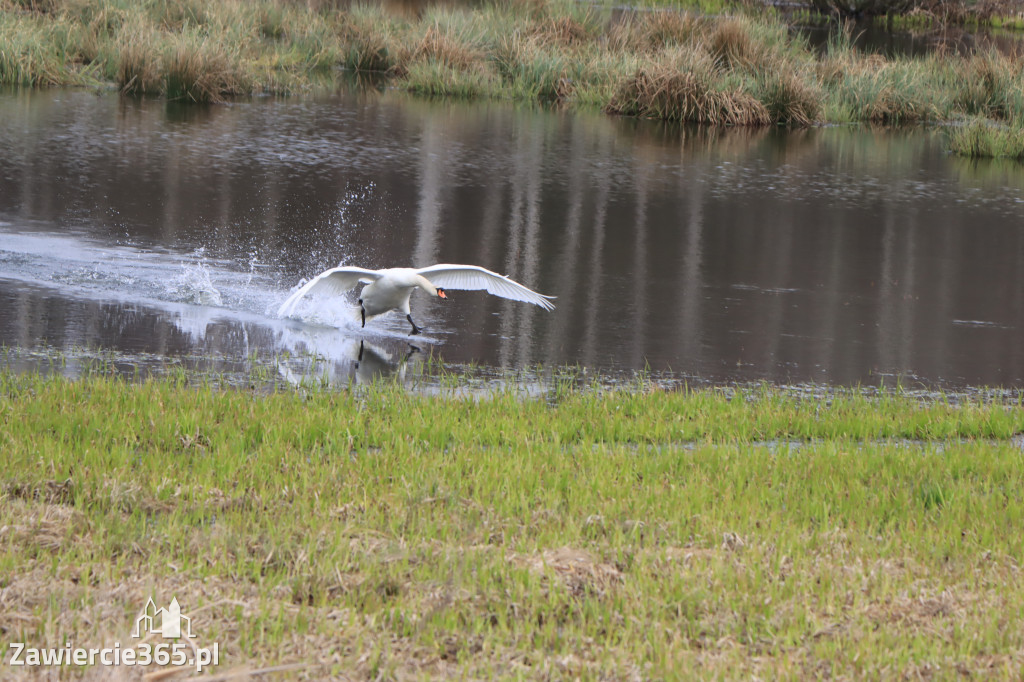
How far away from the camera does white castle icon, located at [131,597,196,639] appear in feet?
14.1

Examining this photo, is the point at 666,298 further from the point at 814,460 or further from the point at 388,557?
the point at 388,557

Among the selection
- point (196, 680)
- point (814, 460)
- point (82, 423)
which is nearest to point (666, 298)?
point (814, 460)

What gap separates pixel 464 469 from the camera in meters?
6.29

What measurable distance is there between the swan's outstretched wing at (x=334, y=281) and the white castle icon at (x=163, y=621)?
524 cm

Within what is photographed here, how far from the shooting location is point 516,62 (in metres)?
29.4

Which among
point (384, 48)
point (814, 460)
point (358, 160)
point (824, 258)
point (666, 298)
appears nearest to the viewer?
point (814, 460)

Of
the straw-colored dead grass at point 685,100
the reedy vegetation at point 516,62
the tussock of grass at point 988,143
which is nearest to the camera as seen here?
the tussock of grass at point 988,143

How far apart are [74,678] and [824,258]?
12097 millimetres

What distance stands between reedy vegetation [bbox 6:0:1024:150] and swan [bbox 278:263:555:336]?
1585 centimetres

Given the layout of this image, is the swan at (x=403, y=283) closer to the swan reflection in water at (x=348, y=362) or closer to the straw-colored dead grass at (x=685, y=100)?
the swan reflection in water at (x=348, y=362)

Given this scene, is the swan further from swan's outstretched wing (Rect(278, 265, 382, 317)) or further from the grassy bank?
the grassy bank
